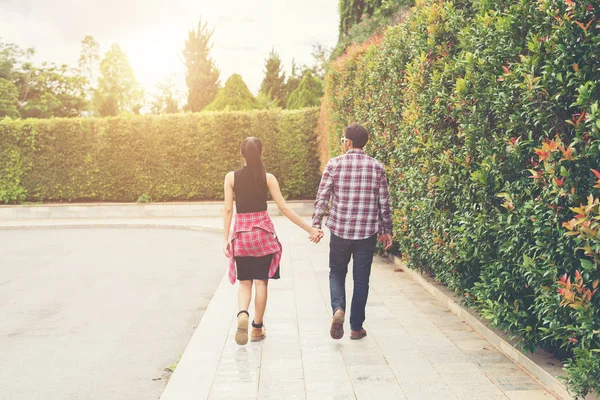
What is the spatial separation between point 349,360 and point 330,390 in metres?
0.68

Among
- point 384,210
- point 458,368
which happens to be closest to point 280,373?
point 458,368

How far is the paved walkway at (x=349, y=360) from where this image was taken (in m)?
4.16

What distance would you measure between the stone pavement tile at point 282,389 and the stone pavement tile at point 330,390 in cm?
6

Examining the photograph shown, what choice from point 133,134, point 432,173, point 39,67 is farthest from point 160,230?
point 39,67

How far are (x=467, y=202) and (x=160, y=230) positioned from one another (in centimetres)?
1186


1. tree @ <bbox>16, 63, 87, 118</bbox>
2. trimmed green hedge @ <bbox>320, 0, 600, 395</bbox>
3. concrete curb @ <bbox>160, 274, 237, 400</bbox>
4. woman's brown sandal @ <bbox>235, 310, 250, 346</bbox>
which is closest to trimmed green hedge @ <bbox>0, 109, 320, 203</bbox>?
trimmed green hedge @ <bbox>320, 0, 600, 395</bbox>

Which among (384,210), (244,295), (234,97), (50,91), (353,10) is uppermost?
(353,10)

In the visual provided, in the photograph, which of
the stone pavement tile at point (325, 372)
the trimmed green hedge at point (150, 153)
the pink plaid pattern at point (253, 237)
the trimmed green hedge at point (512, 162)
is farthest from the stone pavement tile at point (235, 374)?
the trimmed green hedge at point (150, 153)

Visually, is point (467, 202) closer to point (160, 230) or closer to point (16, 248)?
point (16, 248)

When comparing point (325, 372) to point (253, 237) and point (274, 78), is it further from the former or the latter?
point (274, 78)

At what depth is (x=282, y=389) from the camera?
421 cm

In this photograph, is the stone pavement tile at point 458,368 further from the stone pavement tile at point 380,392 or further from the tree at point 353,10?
the tree at point 353,10

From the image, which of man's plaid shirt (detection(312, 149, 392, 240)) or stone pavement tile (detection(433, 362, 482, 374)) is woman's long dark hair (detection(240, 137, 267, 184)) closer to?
man's plaid shirt (detection(312, 149, 392, 240))

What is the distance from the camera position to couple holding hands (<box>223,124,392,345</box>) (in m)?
5.25
